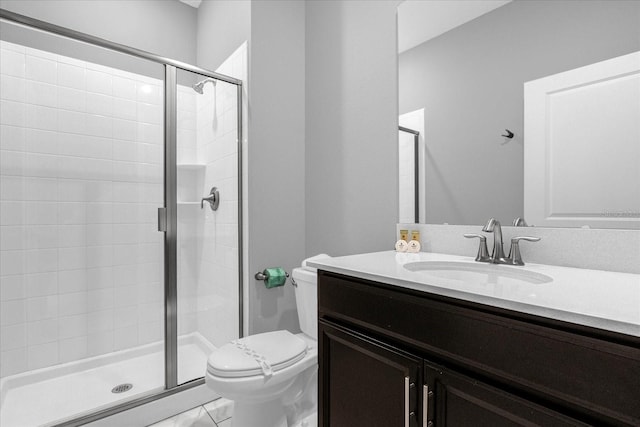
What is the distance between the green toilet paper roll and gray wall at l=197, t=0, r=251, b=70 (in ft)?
4.42

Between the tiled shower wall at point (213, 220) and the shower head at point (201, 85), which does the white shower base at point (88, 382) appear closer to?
the tiled shower wall at point (213, 220)

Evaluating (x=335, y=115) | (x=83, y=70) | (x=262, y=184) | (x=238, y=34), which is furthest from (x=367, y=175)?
(x=83, y=70)

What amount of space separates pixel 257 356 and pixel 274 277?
56cm

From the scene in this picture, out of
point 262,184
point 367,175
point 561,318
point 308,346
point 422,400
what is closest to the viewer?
point 561,318

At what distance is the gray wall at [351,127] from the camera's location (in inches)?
62.4

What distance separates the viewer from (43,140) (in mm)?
1932

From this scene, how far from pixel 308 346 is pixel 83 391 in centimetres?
132

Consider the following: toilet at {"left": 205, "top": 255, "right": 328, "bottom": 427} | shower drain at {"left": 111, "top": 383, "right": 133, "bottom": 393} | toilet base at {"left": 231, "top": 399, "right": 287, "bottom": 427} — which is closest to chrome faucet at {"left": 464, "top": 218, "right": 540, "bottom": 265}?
toilet at {"left": 205, "top": 255, "right": 328, "bottom": 427}

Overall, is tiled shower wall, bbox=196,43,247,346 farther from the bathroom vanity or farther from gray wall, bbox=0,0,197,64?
the bathroom vanity

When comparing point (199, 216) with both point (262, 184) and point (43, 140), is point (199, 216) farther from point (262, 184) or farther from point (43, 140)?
point (43, 140)

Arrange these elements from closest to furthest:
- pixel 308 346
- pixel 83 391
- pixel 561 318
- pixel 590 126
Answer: pixel 561 318 < pixel 590 126 < pixel 308 346 < pixel 83 391

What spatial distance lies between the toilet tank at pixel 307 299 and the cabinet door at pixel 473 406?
802mm

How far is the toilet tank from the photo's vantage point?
5.14 ft

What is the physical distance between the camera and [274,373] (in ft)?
4.31
